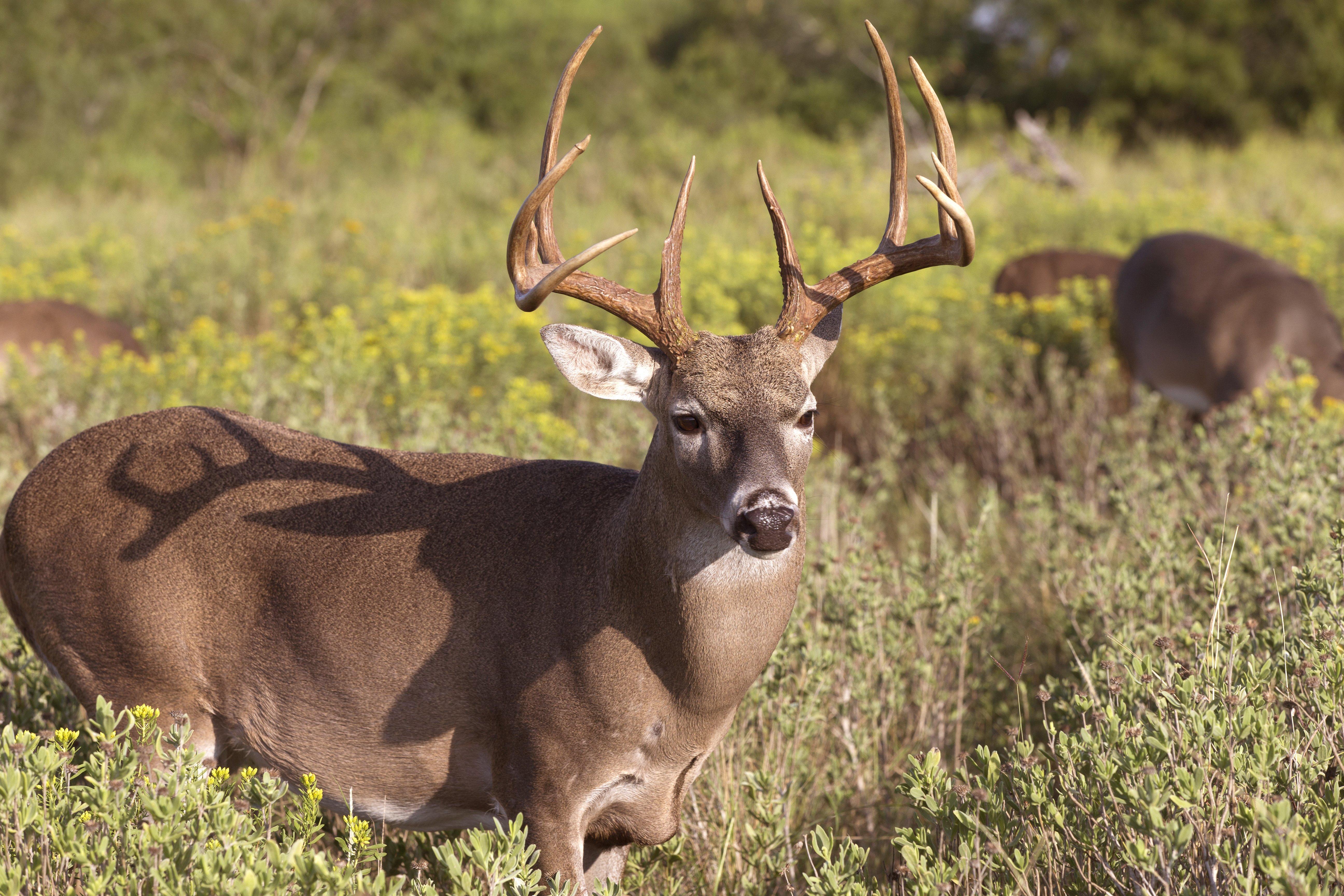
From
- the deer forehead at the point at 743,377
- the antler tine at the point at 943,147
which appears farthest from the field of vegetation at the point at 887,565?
the antler tine at the point at 943,147

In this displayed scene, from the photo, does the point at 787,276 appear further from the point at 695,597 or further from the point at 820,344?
the point at 695,597

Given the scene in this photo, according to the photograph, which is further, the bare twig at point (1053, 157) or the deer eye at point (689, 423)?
the bare twig at point (1053, 157)

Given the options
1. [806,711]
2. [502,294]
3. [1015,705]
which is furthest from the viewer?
[502,294]

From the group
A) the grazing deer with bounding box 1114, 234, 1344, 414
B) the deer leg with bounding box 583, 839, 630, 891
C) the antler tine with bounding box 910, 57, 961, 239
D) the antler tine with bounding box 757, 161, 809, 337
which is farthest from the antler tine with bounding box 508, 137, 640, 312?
the grazing deer with bounding box 1114, 234, 1344, 414

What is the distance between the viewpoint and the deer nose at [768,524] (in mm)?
2553

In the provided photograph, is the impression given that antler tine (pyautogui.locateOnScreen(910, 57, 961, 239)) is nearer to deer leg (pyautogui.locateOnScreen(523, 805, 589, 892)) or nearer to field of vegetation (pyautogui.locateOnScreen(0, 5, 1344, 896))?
field of vegetation (pyautogui.locateOnScreen(0, 5, 1344, 896))

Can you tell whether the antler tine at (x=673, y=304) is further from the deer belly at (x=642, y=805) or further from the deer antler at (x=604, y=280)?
the deer belly at (x=642, y=805)

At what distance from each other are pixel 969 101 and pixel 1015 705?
21.1 metres

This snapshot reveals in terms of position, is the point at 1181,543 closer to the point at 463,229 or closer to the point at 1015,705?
the point at 1015,705

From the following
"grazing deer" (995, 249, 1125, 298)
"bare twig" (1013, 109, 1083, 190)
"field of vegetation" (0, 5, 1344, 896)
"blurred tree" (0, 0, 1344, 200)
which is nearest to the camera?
"field of vegetation" (0, 5, 1344, 896)

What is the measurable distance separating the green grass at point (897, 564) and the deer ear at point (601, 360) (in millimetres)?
1074

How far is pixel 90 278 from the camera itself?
427 inches

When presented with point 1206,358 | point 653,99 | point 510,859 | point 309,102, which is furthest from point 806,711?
point 653,99

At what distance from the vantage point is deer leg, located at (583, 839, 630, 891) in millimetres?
3176
